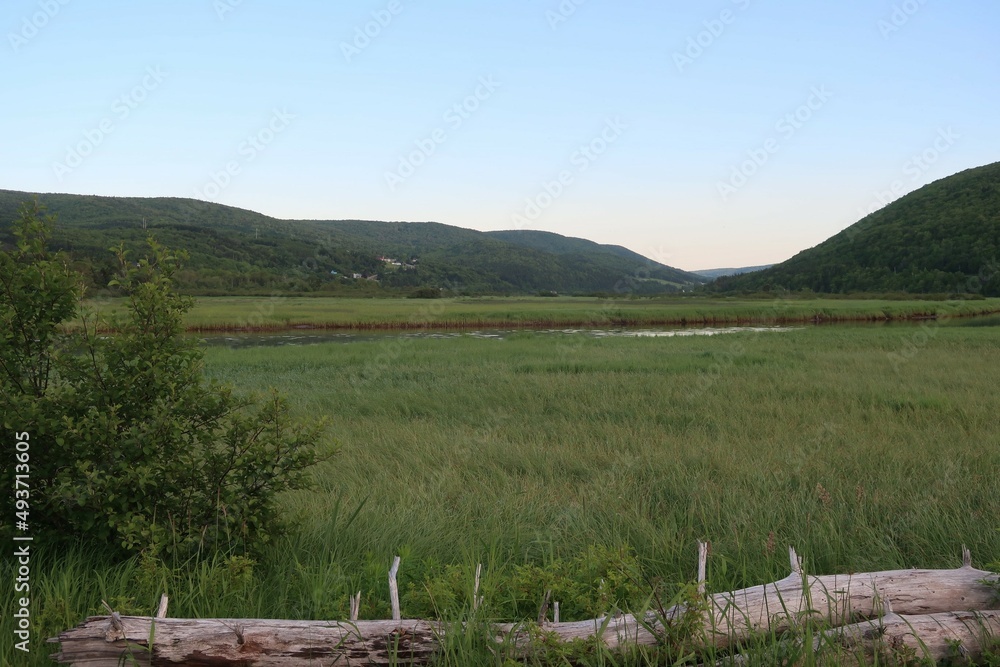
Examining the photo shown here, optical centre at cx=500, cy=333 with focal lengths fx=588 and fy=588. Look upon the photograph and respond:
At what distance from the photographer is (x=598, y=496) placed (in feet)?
19.1

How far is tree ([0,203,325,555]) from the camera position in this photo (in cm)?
346

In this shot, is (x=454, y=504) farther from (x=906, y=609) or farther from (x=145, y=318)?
(x=906, y=609)

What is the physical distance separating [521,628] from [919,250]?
12861 centimetres

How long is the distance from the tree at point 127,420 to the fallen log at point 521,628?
964mm

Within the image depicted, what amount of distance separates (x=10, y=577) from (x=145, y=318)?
172cm

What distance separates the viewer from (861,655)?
102 inches

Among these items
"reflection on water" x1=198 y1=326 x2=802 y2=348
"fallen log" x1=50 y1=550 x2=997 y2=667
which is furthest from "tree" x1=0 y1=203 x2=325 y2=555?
"reflection on water" x1=198 y1=326 x2=802 y2=348

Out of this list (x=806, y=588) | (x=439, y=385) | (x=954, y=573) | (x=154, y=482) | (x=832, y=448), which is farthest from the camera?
(x=439, y=385)

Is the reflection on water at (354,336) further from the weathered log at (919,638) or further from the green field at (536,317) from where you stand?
the weathered log at (919,638)

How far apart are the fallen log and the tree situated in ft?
3.16

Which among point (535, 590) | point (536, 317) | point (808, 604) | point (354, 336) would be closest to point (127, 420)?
point (535, 590)

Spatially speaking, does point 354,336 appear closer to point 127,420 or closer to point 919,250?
point 127,420

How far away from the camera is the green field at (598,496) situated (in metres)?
3.43

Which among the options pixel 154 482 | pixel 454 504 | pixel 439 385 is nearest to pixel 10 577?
pixel 154 482
